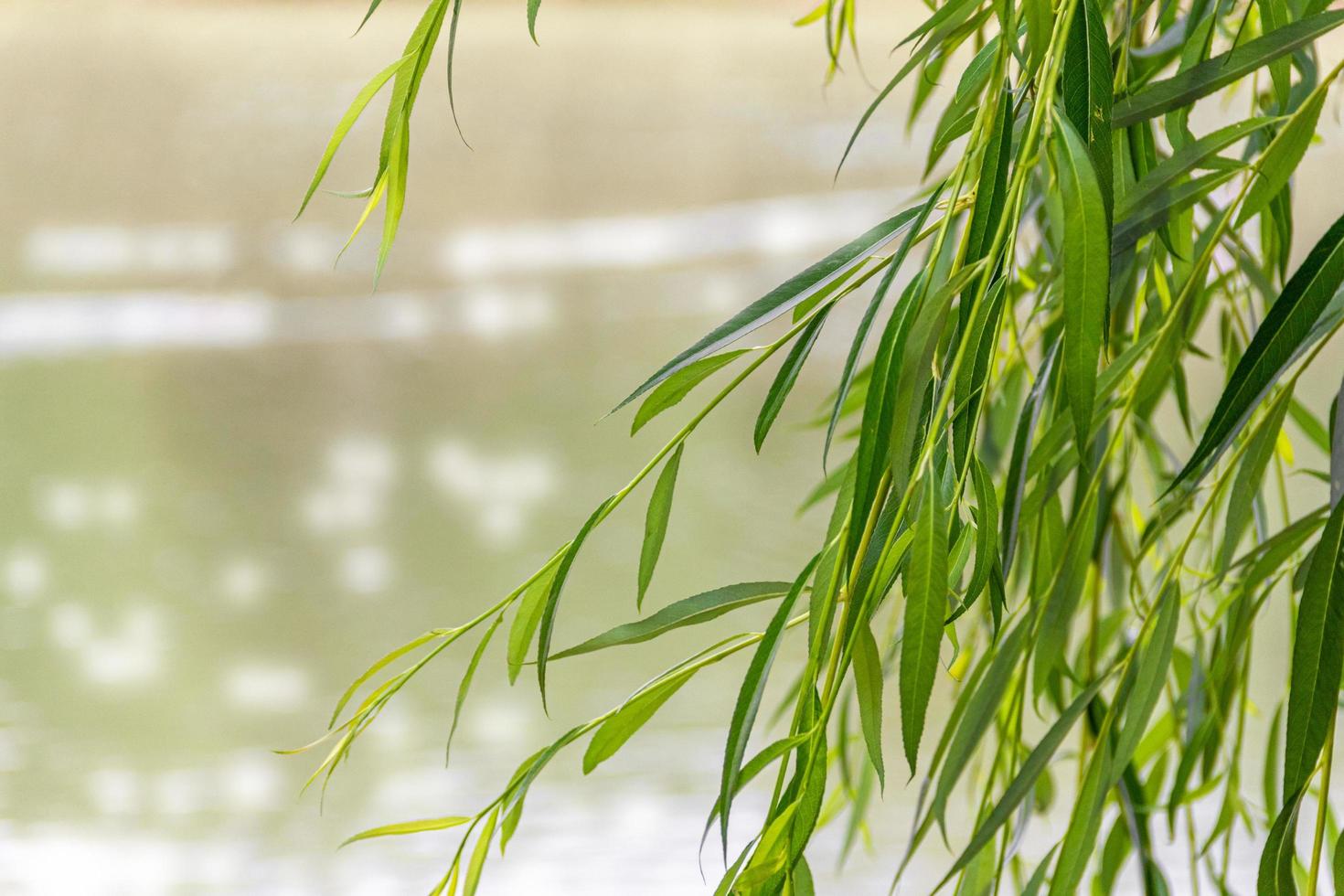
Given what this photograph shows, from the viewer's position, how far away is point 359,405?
1517 mm

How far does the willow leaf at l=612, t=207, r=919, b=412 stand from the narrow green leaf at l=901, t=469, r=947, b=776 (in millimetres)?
58

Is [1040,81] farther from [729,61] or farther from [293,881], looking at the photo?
[729,61]

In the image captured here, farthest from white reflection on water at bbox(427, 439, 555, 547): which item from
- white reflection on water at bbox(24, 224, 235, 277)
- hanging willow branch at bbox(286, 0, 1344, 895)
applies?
hanging willow branch at bbox(286, 0, 1344, 895)

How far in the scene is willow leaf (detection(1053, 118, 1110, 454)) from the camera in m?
0.20

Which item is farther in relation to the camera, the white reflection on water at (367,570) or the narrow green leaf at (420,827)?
the white reflection on water at (367,570)

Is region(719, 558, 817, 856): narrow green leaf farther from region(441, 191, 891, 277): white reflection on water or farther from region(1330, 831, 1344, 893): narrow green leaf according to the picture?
region(441, 191, 891, 277): white reflection on water

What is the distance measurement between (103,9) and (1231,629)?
1801 mm

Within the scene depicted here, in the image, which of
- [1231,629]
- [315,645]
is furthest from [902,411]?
[315,645]

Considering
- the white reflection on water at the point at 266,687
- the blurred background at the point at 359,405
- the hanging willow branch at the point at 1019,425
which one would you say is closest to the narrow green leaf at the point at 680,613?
the hanging willow branch at the point at 1019,425

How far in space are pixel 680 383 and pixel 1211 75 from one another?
138mm

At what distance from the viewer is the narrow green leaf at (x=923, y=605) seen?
0.21 meters

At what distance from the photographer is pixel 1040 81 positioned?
0.22 metres

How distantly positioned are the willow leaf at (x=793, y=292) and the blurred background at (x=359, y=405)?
82cm

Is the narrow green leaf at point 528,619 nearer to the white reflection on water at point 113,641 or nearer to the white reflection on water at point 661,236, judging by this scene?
the white reflection on water at point 113,641
